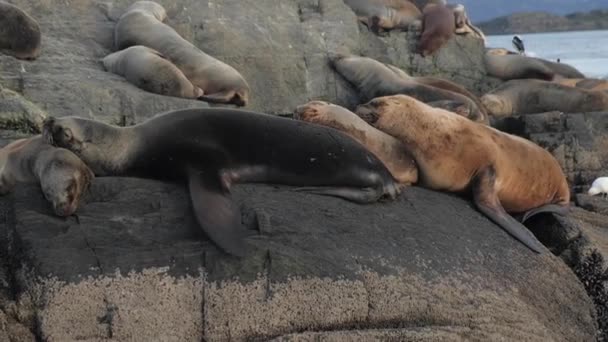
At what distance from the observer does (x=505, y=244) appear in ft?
16.0

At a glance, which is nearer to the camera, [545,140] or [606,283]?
[606,283]

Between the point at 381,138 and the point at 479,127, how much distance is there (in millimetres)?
720

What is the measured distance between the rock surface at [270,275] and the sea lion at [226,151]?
0.11 metres

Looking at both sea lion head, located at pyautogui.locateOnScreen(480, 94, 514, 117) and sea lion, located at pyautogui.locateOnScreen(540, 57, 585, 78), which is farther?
sea lion, located at pyautogui.locateOnScreen(540, 57, 585, 78)

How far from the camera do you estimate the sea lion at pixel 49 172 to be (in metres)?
3.93

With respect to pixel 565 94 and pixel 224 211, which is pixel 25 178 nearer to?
pixel 224 211

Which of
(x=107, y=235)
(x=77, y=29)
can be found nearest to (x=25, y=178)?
(x=107, y=235)

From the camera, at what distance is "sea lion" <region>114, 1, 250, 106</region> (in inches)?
342

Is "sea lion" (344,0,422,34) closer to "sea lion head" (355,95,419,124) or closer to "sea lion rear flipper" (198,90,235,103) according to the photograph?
"sea lion rear flipper" (198,90,235,103)

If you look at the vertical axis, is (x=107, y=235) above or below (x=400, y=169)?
above

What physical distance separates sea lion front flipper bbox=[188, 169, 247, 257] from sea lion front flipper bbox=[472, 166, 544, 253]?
5.76 ft

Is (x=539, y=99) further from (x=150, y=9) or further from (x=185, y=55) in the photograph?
(x=150, y=9)

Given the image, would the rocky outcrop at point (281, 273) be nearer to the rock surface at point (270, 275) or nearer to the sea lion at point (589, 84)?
the rock surface at point (270, 275)

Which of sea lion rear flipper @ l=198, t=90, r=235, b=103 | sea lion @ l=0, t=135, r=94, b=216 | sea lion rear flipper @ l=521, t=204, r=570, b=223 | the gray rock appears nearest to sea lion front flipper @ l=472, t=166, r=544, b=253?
sea lion rear flipper @ l=521, t=204, r=570, b=223
